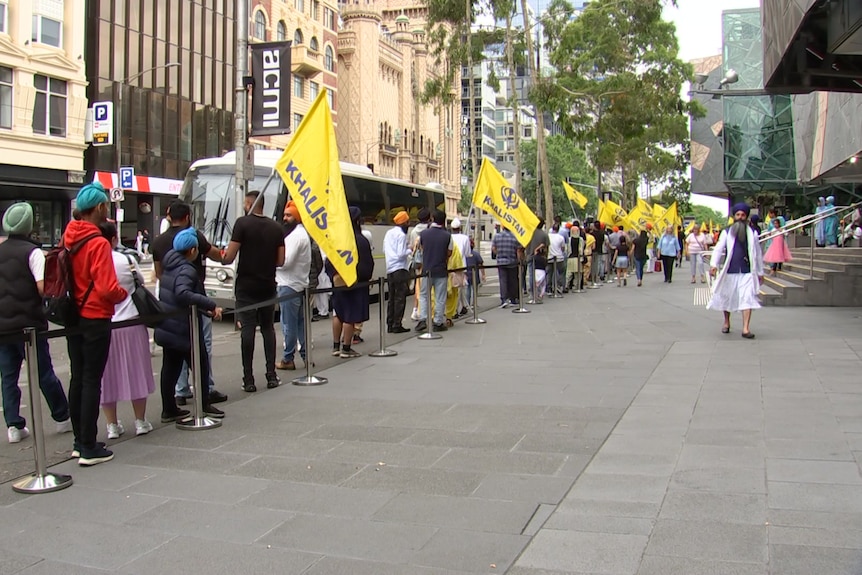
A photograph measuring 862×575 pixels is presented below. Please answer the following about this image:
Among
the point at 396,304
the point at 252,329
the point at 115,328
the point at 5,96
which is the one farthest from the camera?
the point at 5,96

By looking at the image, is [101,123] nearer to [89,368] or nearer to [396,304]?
[396,304]

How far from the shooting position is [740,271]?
446 inches

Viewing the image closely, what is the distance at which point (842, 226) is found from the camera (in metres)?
24.1

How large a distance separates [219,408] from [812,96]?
1432 inches

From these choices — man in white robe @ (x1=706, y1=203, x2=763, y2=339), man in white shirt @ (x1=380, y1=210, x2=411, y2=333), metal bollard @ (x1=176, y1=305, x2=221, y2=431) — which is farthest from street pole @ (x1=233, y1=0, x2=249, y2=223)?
metal bollard @ (x1=176, y1=305, x2=221, y2=431)

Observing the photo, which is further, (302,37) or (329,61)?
(329,61)

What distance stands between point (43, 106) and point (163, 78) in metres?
10.8

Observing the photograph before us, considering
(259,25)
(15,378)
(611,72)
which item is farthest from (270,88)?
(259,25)

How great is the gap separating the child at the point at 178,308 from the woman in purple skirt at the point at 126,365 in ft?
0.84

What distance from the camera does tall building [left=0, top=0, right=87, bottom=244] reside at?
33.1 metres

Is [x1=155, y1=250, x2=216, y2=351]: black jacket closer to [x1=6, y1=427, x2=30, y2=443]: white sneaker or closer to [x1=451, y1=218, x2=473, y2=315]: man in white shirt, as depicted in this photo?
[x1=6, y1=427, x2=30, y2=443]: white sneaker

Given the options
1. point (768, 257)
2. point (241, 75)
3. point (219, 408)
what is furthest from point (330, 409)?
point (768, 257)

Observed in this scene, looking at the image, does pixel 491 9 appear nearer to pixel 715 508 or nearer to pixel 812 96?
pixel 812 96

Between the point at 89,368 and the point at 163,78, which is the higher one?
the point at 163,78
